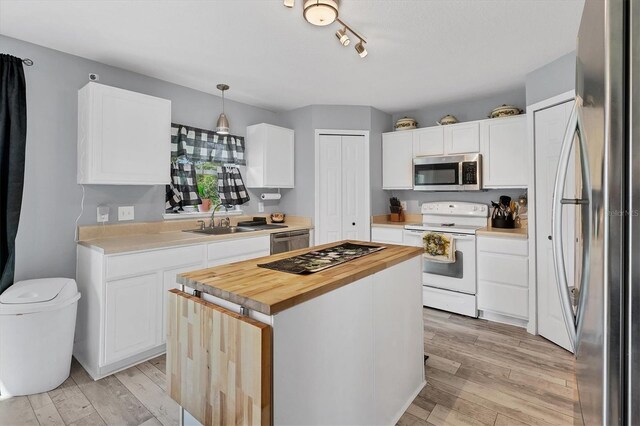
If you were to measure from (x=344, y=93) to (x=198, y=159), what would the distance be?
182 centimetres

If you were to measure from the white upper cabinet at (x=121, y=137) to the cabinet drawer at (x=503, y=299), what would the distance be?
10.8 feet

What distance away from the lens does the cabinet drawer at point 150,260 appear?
2214 millimetres

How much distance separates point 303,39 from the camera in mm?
2352

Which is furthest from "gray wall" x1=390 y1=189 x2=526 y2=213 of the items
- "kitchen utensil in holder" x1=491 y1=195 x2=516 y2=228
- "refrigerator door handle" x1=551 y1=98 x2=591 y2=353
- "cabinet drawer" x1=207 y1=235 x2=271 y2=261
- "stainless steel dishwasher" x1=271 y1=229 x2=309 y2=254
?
"refrigerator door handle" x1=551 y1=98 x2=591 y2=353

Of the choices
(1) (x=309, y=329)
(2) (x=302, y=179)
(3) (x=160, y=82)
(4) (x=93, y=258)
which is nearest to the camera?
(1) (x=309, y=329)

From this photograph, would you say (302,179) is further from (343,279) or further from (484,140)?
(343,279)

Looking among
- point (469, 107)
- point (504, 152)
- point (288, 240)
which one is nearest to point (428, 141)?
point (469, 107)

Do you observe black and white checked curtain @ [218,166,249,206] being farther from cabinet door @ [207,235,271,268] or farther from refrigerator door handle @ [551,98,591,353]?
refrigerator door handle @ [551,98,591,353]

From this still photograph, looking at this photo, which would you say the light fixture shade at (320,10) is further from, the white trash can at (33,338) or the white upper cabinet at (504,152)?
the white upper cabinet at (504,152)

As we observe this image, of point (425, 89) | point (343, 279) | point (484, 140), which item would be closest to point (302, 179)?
point (425, 89)

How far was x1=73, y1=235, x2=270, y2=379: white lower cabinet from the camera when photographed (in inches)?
86.4

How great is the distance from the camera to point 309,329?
1.16 m

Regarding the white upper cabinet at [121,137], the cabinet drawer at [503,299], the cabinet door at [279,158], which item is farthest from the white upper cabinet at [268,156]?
the cabinet drawer at [503,299]

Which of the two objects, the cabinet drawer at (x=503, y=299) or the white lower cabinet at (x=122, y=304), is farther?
the cabinet drawer at (x=503, y=299)
